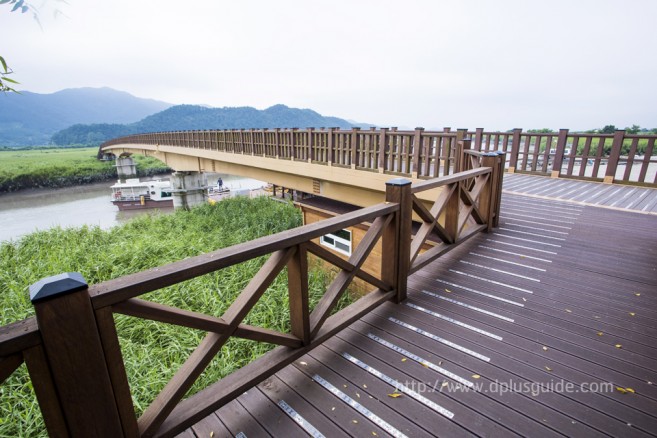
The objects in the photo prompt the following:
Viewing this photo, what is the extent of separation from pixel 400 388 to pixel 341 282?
31.7 inches

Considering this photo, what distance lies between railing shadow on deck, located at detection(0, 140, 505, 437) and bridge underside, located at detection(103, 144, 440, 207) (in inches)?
197

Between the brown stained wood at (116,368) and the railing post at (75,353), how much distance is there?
0.02 m

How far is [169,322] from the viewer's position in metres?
1.55

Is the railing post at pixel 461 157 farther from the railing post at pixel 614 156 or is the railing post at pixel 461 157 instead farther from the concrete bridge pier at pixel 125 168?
the concrete bridge pier at pixel 125 168

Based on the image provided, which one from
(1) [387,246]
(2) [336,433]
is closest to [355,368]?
(2) [336,433]

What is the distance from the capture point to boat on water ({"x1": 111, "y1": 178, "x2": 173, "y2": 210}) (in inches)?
1033

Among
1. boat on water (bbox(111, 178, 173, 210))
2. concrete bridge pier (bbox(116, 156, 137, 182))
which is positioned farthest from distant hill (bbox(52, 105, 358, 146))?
boat on water (bbox(111, 178, 173, 210))

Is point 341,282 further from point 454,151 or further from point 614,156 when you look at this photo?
point 614,156

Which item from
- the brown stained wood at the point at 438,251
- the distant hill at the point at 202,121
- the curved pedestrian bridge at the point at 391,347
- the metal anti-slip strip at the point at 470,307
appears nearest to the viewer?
the curved pedestrian bridge at the point at 391,347

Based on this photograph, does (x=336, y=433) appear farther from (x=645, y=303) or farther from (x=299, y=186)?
(x=299, y=186)

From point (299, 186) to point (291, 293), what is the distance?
898 cm

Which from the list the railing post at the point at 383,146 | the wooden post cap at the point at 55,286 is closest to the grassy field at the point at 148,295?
the wooden post cap at the point at 55,286

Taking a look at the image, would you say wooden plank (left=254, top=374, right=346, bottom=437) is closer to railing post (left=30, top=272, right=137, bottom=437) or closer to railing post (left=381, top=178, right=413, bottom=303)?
railing post (left=30, top=272, right=137, bottom=437)

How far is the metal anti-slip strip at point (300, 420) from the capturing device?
1.80 m
